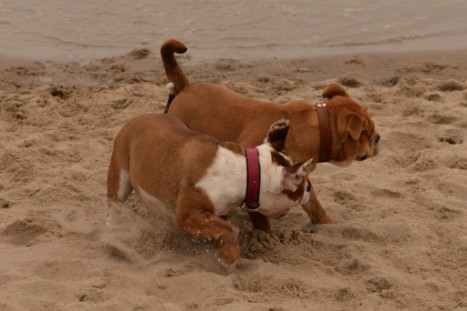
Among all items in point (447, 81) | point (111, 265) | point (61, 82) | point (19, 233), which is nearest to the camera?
point (111, 265)

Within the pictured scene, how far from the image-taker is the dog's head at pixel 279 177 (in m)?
4.65

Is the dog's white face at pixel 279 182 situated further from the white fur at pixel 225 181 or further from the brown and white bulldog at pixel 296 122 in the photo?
the brown and white bulldog at pixel 296 122

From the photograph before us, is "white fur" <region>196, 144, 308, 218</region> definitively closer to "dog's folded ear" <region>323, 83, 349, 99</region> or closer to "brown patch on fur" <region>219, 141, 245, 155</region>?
"brown patch on fur" <region>219, 141, 245, 155</region>

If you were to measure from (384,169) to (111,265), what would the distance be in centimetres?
284

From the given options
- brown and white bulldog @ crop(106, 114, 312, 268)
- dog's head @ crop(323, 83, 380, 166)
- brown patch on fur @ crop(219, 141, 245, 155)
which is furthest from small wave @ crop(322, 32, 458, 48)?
brown patch on fur @ crop(219, 141, 245, 155)

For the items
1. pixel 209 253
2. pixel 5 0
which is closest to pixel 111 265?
pixel 209 253

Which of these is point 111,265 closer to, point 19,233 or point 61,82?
point 19,233

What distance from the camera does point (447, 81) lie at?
28.4 ft

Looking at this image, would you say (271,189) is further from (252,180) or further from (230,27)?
(230,27)

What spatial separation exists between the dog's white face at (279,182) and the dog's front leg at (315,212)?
0.75 m

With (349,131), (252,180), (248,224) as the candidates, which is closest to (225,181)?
(252,180)

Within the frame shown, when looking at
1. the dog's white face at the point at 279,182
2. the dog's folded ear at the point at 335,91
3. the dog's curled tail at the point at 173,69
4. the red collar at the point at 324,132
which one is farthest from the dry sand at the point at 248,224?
the dog's curled tail at the point at 173,69

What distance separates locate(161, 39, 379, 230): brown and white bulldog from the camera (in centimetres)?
547

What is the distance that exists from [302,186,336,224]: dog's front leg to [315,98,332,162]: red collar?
313 millimetres
